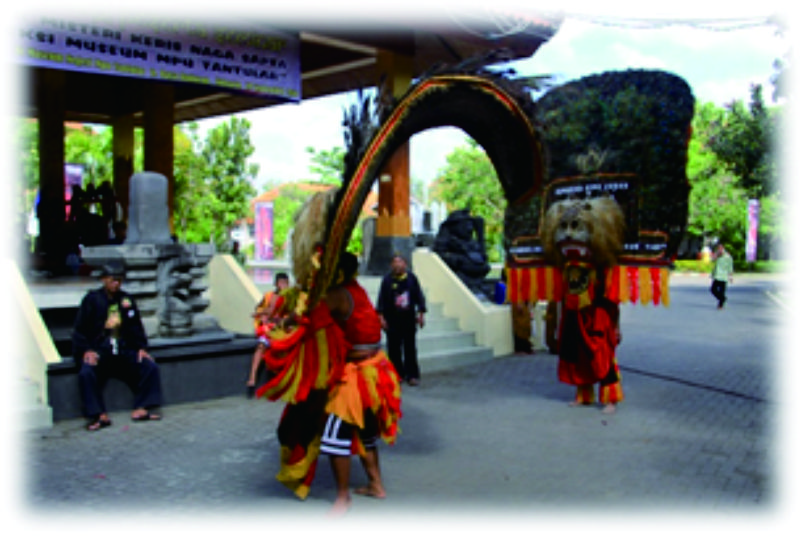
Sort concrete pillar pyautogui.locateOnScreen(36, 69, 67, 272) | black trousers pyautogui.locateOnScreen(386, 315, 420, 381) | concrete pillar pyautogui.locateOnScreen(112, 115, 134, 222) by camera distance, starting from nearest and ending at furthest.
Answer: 1. black trousers pyautogui.locateOnScreen(386, 315, 420, 381)
2. concrete pillar pyautogui.locateOnScreen(36, 69, 67, 272)
3. concrete pillar pyautogui.locateOnScreen(112, 115, 134, 222)

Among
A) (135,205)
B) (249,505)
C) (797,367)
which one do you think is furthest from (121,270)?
(797,367)

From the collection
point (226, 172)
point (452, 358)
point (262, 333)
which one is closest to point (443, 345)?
point (452, 358)

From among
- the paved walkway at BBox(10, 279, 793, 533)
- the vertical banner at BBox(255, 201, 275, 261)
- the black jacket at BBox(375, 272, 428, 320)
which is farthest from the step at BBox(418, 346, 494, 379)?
the vertical banner at BBox(255, 201, 275, 261)

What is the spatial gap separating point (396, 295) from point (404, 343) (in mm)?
642

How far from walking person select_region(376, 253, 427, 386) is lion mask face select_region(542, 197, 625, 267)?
2.26 meters

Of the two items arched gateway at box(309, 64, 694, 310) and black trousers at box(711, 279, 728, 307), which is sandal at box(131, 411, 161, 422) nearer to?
arched gateway at box(309, 64, 694, 310)

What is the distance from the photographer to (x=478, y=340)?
1129cm

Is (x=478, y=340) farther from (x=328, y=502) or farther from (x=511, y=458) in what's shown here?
(x=328, y=502)

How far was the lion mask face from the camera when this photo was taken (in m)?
7.36

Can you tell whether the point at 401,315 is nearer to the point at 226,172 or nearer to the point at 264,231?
the point at 264,231

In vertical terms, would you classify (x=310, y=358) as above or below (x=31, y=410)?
above

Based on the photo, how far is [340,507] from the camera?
4.66 meters

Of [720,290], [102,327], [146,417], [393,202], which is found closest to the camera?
[102,327]

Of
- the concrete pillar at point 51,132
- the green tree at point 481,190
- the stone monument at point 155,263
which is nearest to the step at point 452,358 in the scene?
the stone monument at point 155,263
